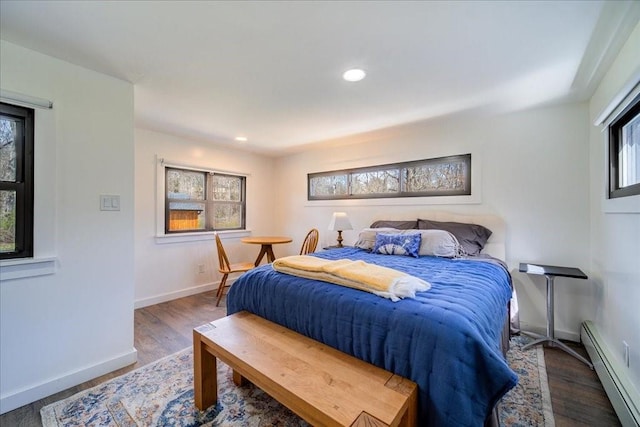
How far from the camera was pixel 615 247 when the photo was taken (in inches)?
73.8

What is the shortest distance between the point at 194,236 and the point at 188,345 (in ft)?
5.87

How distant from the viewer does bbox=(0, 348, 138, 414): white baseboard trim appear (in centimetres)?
165

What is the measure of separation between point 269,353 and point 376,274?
28.2 inches

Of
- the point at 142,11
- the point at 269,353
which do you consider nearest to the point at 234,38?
the point at 142,11

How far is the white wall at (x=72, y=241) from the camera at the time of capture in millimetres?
1708

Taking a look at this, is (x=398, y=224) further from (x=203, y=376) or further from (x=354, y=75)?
(x=203, y=376)

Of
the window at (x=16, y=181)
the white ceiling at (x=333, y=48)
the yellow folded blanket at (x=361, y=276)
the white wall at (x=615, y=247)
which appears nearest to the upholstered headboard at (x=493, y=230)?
the white wall at (x=615, y=247)

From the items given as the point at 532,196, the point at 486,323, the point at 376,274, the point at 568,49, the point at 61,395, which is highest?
the point at 568,49

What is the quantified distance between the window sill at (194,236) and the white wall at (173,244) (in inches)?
0.8

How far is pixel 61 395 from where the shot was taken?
178cm

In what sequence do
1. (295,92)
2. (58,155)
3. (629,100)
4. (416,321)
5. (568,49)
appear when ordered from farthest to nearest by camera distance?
(295,92), (58,155), (568,49), (629,100), (416,321)

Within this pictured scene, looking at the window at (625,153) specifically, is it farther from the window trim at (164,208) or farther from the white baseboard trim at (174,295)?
the white baseboard trim at (174,295)

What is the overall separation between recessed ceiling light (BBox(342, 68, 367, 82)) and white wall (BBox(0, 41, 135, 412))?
1692mm

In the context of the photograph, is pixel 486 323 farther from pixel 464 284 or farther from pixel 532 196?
pixel 532 196
